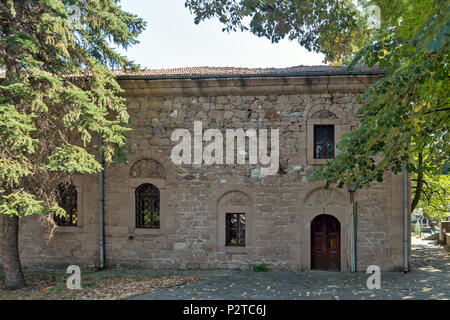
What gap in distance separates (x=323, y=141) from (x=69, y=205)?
25.6 feet

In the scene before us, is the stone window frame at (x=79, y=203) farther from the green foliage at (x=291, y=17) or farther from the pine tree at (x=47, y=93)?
the green foliage at (x=291, y=17)

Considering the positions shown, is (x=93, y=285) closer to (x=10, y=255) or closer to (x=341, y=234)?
(x=10, y=255)

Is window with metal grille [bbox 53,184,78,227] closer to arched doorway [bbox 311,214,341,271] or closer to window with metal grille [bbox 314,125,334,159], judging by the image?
arched doorway [bbox 311,214,341,271]

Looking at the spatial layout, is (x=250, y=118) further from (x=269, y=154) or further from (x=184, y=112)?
(x=184, y=112)

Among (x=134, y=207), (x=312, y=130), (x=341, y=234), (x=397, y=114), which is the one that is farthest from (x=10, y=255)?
(x=397, y=114)

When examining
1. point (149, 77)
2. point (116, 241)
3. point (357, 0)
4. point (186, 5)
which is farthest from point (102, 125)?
point (357, 0)

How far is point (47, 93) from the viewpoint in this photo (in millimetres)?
7219

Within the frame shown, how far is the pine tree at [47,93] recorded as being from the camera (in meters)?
6.70

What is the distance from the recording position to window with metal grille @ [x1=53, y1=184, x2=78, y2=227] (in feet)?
33.8

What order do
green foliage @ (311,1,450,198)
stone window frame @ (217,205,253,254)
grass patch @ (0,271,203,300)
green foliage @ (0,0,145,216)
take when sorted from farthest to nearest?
stone window frame @ (217,205,253,254) < grass patch @ (0,271,203,300) < green foliage @ (0,0,145,216) < green foliage @ (311,1,450,198)

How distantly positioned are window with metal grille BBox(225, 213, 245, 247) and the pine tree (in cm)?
380

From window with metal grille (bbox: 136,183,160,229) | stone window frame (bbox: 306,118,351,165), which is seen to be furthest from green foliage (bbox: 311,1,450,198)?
window with metal grille (bbox: 136,183,160,229)

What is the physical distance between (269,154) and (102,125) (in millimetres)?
4522

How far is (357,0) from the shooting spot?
493 inches
